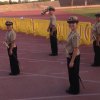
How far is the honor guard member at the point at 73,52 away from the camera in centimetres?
890

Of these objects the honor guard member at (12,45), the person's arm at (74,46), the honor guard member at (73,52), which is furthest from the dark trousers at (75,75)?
the honor guard member at (12,45)

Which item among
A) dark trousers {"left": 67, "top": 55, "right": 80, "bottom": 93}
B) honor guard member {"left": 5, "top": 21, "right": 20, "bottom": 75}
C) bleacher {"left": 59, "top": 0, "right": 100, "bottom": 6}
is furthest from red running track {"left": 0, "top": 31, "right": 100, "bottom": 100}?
bleacher {"left": 59, "top": 0, "right": 100, "bottom": 6}

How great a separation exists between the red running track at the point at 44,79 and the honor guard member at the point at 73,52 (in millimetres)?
311

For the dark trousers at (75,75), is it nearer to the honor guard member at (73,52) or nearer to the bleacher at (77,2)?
the honor guard member at (73,52)

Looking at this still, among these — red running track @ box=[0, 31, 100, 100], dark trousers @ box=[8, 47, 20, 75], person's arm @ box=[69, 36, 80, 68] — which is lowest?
red running track @ box=[0, 31, 100, 100]

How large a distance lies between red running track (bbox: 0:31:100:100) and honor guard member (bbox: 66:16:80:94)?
12.2 inches

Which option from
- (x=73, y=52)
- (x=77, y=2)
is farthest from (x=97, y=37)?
(x=77, y=2)

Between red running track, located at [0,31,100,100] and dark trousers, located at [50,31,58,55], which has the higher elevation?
dark trousers, located at [50,31,58,55]

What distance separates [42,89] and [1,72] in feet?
9.54

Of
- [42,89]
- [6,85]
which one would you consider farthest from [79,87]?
[6,85]

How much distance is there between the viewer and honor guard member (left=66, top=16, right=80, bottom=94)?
350 inches

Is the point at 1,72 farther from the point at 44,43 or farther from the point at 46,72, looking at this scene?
the point at 44,43

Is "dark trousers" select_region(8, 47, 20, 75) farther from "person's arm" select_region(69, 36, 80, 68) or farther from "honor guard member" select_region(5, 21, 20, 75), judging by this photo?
"person's arm" select_region(69, 36, 80, 68)

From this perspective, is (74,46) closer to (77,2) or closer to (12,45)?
(12,45)
